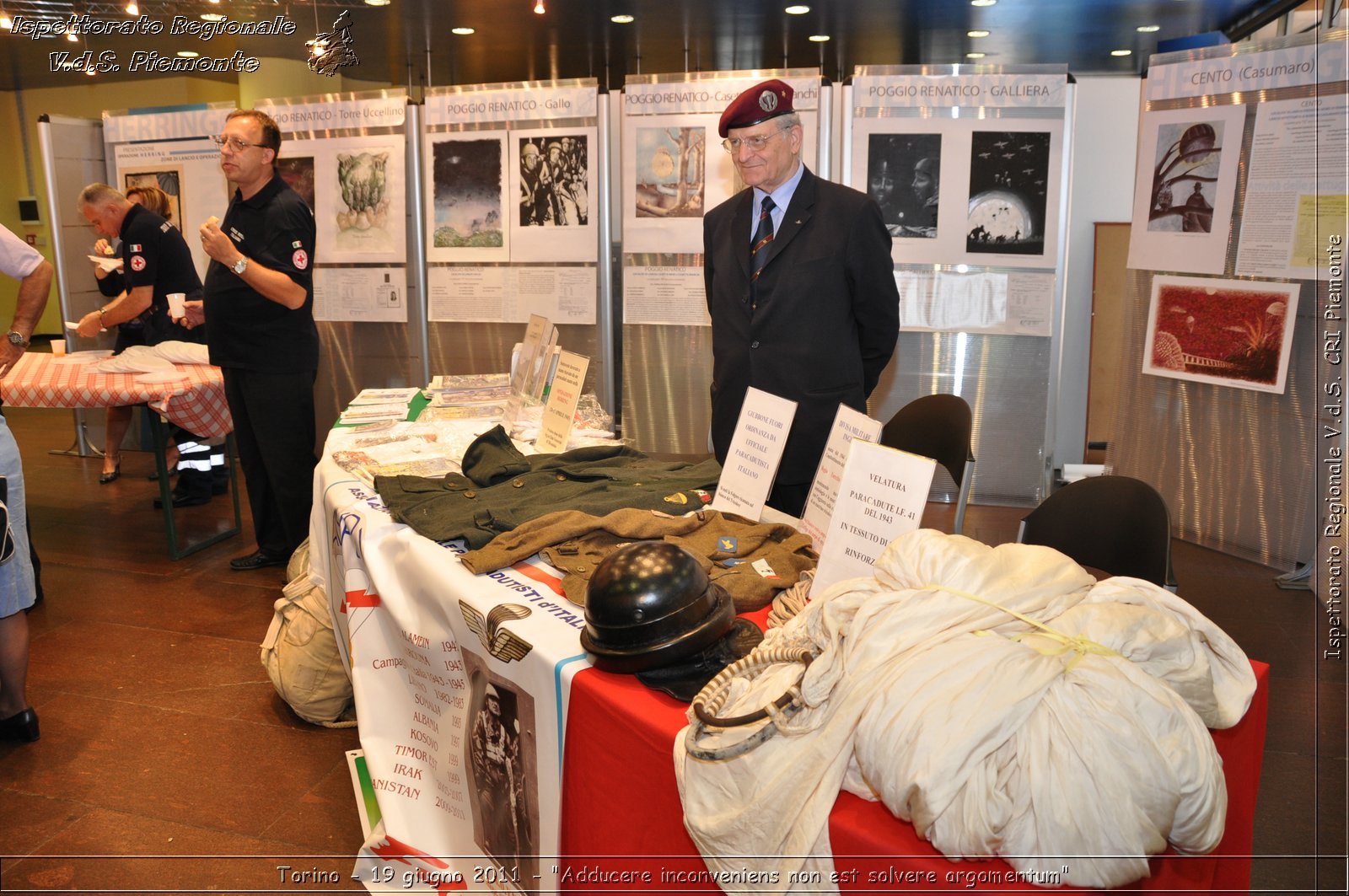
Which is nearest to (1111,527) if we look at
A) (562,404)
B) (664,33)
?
(562,404)

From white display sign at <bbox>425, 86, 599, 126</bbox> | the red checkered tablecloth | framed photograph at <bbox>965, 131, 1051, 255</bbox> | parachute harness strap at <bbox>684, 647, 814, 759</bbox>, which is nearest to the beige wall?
white display sign at <bbox>425, 86, 599, 126</bbox>

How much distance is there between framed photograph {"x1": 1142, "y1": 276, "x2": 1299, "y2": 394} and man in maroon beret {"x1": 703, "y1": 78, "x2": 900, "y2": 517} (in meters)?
2.33

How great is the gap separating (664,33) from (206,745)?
6.57 meters

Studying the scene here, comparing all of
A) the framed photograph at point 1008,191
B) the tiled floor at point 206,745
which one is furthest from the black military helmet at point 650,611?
the framed photograph at point 1008,191

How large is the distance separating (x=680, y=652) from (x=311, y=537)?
1905 millimetres

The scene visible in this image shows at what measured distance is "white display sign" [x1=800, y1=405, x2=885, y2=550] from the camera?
5.17 feet

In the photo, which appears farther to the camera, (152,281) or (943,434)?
(152,281)

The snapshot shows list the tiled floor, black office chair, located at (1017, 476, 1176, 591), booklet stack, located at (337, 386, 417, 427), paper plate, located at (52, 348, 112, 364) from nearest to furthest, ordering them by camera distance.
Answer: black office chair, located at (1017, 476, 1176, 591)
the tiled floor
booklet stack, located at (337, 386, 417, 427)
paper plate, located at (52, 348, 112, 364)

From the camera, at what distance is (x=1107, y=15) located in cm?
659

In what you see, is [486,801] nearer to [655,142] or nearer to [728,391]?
[728,391]

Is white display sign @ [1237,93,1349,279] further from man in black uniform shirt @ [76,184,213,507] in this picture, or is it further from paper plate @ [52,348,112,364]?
paper plate @ [52,348,112,364]

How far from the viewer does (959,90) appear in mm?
4777

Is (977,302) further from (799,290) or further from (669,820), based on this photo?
(669,820)

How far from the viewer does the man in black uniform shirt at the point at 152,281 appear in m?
4.87
